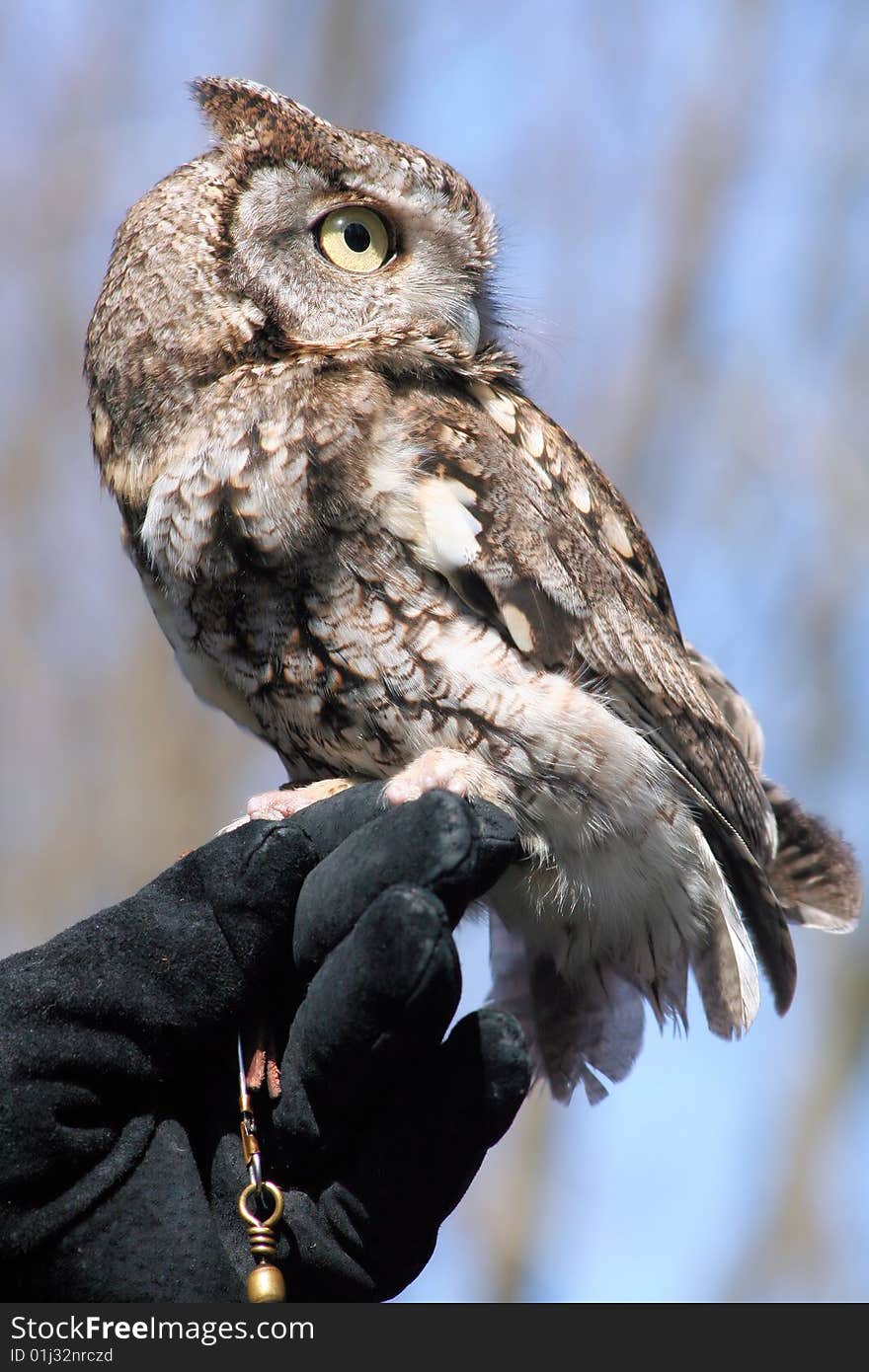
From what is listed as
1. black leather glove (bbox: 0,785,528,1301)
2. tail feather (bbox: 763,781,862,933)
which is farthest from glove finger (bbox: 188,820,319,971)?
tail feather (bbox: 763,781,862,933)

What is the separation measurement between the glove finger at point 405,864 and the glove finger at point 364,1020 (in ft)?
0.19

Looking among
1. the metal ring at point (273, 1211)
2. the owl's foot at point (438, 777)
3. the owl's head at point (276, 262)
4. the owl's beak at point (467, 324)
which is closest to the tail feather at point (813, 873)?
the owl's foot at point (438, 777)

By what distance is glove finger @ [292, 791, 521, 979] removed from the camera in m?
1.88

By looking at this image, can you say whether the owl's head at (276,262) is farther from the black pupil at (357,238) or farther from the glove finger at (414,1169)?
the glove finger at (414,1169)

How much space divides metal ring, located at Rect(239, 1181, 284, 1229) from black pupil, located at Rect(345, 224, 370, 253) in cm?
187

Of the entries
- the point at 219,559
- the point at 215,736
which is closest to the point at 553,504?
the point at 219,559

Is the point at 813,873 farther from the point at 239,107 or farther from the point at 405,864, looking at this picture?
the point at 239,107

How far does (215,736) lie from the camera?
8055mm

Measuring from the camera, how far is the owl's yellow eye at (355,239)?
2.68m

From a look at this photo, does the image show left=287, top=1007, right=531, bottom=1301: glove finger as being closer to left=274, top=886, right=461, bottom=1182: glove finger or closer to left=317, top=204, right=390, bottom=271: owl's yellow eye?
left=274, top=886, right=461, bottom=1182: glove finger

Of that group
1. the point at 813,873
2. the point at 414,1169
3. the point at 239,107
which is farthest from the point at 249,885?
the point at 239,107

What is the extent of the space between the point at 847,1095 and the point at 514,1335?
7314 mm

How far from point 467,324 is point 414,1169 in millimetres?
1756

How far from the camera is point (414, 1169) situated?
6.63 feet
